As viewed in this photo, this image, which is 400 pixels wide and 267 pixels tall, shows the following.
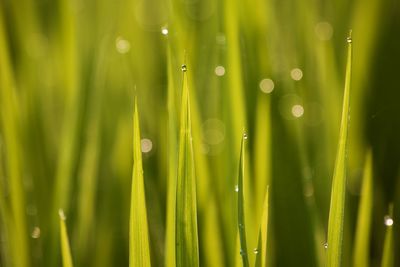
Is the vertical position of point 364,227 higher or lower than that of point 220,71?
lower

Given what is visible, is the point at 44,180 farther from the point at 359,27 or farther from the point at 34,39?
the point at 359,27

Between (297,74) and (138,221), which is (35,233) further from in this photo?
(297,74)

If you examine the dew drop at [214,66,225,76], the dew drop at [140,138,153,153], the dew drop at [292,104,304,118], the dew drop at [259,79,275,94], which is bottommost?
the dew drop at [140,138,153,153]

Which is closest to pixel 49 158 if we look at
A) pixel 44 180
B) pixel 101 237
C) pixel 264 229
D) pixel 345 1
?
pixel 44 180

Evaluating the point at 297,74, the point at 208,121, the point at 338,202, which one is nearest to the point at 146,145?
the point at 208,121

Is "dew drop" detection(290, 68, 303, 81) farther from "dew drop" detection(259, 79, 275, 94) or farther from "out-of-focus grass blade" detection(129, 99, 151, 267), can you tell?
"out-of-focus grass blade" detection(129, 99, 151, 267)

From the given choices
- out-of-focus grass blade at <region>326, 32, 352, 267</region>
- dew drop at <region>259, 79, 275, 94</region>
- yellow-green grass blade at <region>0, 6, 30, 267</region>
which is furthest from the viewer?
dew drop at <region>259, 79, 275, 94</region>

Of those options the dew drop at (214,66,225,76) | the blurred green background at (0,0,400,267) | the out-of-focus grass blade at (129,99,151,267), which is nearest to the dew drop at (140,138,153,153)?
the blurred green background at (0,0,400,267)

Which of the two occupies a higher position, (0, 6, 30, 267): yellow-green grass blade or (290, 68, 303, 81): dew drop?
(290, 68, 303, 81): dew drop
